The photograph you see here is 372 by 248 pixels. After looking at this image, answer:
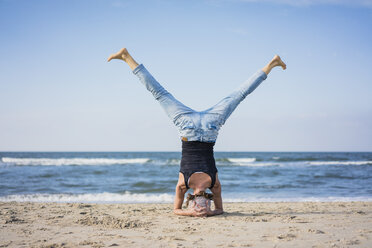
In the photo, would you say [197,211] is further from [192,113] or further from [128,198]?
[128,198]

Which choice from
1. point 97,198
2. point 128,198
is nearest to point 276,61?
point 128,198

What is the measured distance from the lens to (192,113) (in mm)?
4676

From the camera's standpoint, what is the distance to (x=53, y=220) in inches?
187

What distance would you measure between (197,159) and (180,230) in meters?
1.06

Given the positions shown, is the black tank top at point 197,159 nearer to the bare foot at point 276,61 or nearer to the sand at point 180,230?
the sand at point 180,230

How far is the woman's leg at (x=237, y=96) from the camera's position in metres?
4.72

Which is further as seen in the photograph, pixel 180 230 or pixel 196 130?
pixel 196 130

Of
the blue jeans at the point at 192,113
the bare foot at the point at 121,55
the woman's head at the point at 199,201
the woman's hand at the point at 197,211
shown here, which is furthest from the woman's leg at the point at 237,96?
the bare foot at the point at 121,55

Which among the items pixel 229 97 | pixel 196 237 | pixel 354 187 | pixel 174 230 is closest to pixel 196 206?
pixel 174 230

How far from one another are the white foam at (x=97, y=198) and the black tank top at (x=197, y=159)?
13.4 feet

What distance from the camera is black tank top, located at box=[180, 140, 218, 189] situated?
4.66 metres

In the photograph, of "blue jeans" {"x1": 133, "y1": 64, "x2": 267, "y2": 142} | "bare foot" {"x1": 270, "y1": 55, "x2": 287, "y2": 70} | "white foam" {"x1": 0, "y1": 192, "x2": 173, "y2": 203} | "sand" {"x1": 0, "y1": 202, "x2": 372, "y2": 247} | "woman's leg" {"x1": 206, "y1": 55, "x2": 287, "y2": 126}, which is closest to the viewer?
"sand" {"x1": 0, "y1": 202, "x2": 372, "y2": 247}

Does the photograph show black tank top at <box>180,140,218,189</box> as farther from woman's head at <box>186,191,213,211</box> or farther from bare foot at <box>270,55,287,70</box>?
bare foot at <box>270,55,287,70</box>

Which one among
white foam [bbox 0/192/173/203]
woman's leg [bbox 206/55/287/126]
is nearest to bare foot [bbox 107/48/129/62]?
woman's leg [bbox 206/55/287/126]
